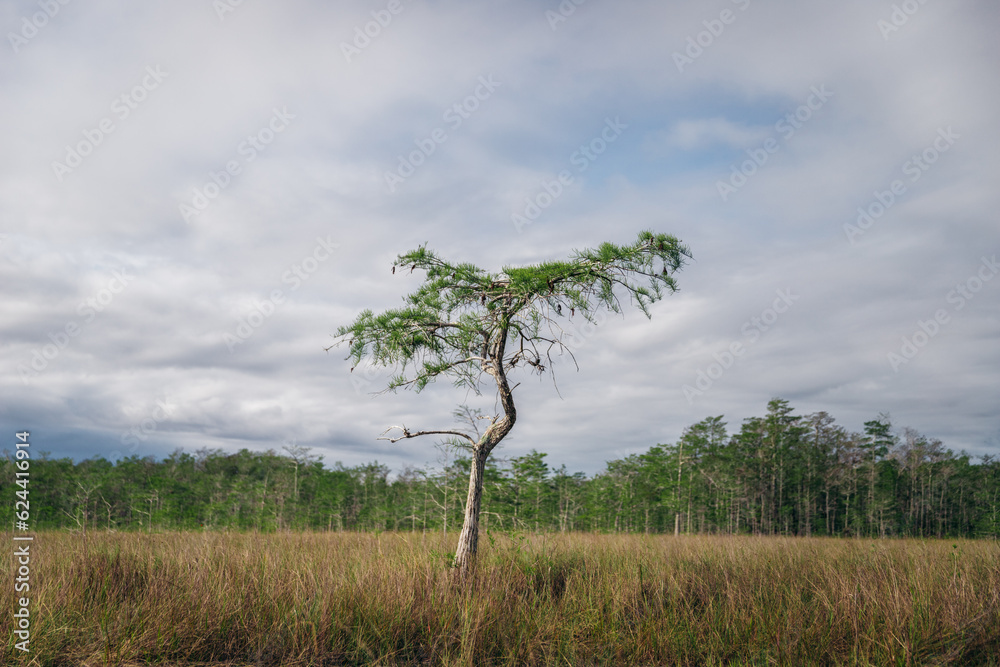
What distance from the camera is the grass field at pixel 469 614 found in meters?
5.43

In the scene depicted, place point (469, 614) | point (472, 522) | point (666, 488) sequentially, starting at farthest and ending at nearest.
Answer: point (666, 488) → point (472, 522) → point (469, 614)

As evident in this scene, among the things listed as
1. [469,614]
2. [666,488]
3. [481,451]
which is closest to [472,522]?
[481,451]

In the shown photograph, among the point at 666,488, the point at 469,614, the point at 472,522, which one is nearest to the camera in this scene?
the point at 469,614

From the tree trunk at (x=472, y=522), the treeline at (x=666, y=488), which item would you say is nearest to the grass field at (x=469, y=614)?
the tree trunk at (x=472, y=522)

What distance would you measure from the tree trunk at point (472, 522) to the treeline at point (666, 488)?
20.1 meters

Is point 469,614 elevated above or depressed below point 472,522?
below

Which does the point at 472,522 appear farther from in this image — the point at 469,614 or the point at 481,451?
the point at 469,614

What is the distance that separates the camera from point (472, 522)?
25.6 feet

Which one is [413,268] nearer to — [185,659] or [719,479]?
[185,659]

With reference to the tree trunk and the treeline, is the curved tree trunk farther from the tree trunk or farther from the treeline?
the treeline

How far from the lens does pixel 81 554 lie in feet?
24.0

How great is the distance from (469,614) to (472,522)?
6.70 ft

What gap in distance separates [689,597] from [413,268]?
6.41 meters

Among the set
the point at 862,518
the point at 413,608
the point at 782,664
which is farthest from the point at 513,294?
the point at 862,518
